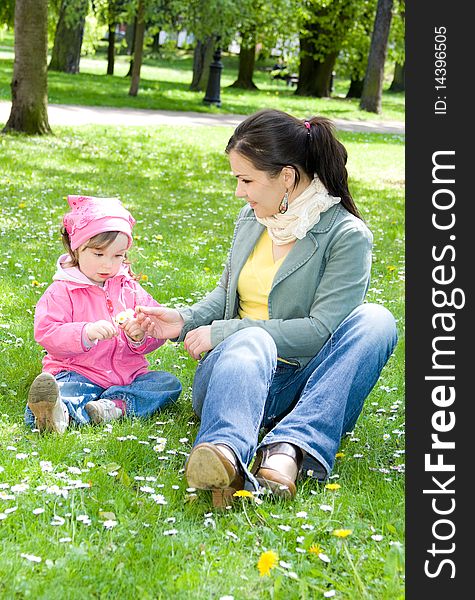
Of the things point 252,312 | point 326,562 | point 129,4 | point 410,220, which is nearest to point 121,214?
point 252,312

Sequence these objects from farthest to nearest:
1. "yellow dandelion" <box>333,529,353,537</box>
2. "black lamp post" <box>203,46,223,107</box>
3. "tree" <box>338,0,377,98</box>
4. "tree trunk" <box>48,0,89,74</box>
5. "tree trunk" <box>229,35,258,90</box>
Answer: "tree trunk" <box>229,35,258,90</box>
"tree" <box>338,0,377,98</box>
"tree trunk" <box>48,0,89,74</box>
"black lamp post" <box>203,46,223,107</box>
"yellow dandelion" <box>333,529,353,537</box>

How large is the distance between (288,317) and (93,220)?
96 cm

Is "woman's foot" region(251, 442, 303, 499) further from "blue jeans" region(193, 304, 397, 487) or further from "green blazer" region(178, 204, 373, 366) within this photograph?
"green blazer" region(178, 204, 373, 366)

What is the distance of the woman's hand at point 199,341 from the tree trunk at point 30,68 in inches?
369

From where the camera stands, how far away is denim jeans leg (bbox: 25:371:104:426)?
4016 millimetres

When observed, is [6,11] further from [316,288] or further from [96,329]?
[316,288]

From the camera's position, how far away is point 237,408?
329 cm

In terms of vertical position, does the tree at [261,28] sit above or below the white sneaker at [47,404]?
above

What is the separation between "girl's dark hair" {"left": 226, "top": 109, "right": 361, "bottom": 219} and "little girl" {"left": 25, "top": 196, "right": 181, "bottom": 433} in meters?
0.76

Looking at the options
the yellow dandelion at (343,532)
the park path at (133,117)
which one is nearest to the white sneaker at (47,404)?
the yellow dandelion at (343,532)

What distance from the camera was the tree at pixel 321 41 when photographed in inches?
1185

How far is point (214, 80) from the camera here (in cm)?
2131

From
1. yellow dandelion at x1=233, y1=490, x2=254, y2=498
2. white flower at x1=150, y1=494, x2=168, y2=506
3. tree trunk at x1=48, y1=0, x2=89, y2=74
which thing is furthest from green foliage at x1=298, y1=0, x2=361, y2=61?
yellow dandelion at x1=233, y1=490, x2=254, y2=498

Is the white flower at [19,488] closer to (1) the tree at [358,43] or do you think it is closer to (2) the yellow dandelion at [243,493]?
(2) the yellow dandelion at [243,493]
